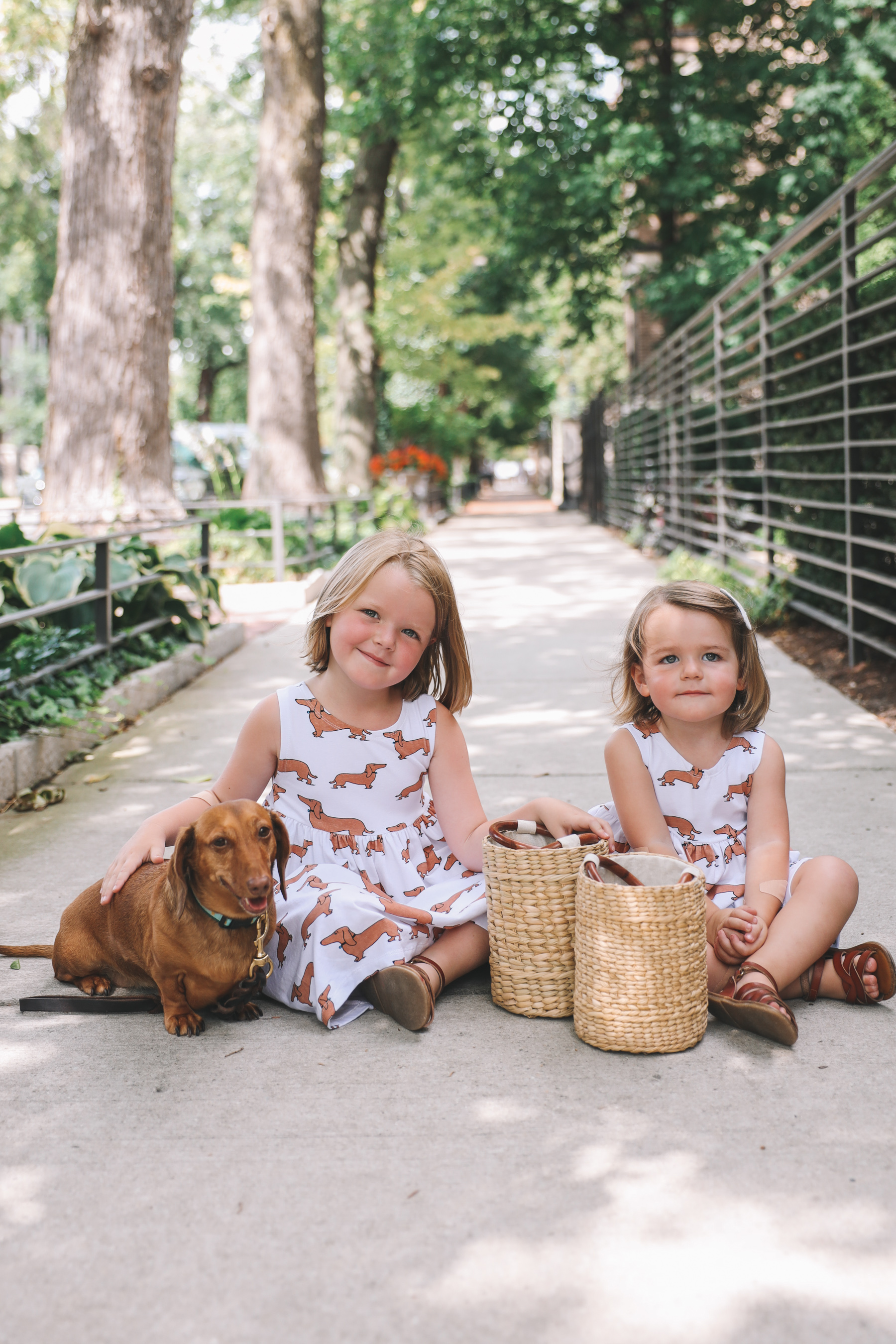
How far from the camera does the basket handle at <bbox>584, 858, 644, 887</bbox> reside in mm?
2791

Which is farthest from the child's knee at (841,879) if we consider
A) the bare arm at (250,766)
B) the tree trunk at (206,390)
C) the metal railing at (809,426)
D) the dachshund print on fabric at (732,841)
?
the tree trunk at (206,390)

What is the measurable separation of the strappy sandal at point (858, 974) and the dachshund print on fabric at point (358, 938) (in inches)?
40.8

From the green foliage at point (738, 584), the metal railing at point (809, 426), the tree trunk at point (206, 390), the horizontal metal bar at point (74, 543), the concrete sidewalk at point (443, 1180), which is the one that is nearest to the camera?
the concrete sidewalk at point (443, 1180)

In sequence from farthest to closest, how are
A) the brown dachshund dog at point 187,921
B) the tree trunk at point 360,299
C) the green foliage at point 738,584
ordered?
1. the tree trunk at point 360,299
2. the green foliage at point 738,584
3. the brown dachshund dog at point 187,921

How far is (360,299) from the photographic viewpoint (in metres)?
21.5

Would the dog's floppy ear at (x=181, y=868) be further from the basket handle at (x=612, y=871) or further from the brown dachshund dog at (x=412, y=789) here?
the basket handle at (x=612, y=871)

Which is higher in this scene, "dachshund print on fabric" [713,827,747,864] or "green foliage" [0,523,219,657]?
"green foliage" [0,523,219,657]

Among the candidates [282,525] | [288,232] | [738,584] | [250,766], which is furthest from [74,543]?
[288,232]

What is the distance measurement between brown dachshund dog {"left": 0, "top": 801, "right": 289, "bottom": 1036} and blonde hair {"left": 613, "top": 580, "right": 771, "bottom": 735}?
1138 mm

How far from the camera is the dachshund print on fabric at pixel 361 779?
3258 mm

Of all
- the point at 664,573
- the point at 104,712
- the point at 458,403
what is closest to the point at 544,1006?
the point at 104,712

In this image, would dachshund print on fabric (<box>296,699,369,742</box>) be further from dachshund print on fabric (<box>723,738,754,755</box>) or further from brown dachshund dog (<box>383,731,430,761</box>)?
dachshund print on fabric (<box>723,738,754,755</box>)

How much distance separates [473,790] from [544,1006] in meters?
0.65

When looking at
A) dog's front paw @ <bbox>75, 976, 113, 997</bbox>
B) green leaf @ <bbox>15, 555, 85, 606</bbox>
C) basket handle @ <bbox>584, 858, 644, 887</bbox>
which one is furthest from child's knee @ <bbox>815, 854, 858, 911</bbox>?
green leaf @ <bbox>15, 555, 85, 606</bbox>
